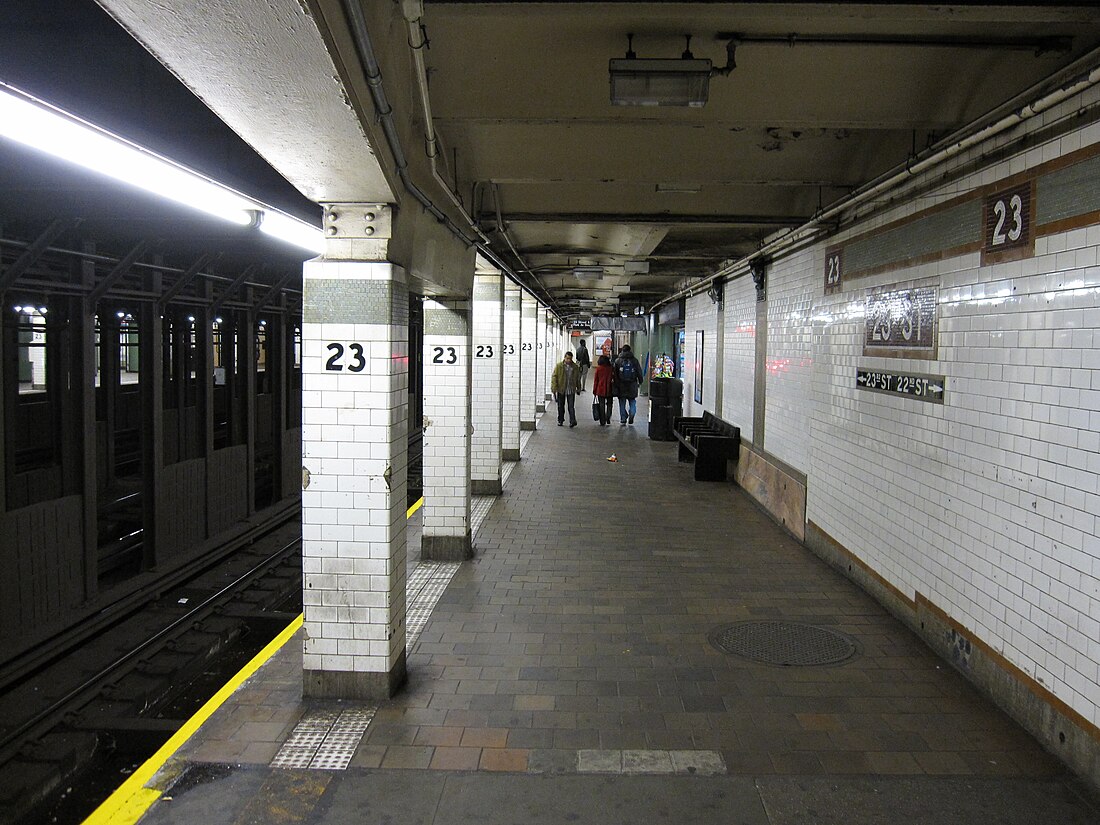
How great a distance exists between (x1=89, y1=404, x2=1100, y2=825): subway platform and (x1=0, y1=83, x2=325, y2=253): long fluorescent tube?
303 centimetres

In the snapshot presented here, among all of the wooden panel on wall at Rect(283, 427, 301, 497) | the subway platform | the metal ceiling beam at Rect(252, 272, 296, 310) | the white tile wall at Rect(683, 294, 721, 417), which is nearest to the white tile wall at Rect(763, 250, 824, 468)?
the subway platform

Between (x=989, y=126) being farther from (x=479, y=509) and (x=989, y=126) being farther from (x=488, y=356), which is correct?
(x=479, y=509)

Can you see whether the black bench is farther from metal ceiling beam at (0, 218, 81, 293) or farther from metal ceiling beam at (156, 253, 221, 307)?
metal ceiling beam at (0, 218, 81, 293)

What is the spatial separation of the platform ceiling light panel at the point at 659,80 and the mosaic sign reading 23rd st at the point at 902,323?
2610mm

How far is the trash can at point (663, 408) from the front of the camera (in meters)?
17.2

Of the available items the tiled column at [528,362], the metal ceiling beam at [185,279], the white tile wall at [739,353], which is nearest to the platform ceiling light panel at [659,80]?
the metal ceiling beam at [185,279]

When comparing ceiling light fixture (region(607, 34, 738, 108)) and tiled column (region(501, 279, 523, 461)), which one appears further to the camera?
tiled column (region(501, 279, 523, 461))

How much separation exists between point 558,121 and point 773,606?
13.9 ft

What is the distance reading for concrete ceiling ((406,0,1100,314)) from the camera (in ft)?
13.0

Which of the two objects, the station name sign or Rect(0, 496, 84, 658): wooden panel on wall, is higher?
the station name sign

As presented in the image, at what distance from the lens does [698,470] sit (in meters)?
12.2

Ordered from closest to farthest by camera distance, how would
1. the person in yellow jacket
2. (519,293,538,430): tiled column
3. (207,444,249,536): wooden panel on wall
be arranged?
(207,444,249,536): wooden panel on wall < (519,293,538,430): tiled column < the person in yellow jacket

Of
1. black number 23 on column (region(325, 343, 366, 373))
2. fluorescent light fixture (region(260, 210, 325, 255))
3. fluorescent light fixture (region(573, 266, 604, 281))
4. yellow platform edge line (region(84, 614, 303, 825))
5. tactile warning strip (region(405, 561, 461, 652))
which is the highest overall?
fluorescent light fixture (region(573, 266, 604, 281))

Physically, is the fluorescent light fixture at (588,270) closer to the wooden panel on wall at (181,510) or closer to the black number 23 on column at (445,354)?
the black number 23 on column at (445,354)
